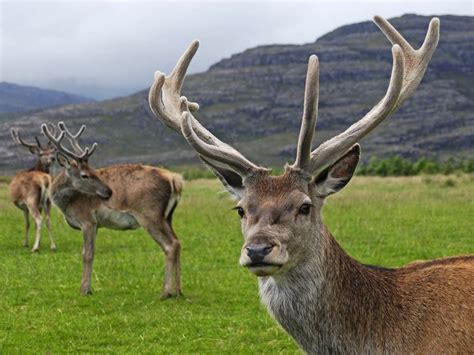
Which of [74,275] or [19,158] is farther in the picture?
[19,158]

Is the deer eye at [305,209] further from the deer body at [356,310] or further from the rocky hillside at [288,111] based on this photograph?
the rocky hillside at [288,111]

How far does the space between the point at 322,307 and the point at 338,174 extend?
891 millimetres

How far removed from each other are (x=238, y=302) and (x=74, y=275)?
369 centimetres

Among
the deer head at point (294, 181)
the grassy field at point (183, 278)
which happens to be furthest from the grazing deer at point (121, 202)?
the deer head at point (294, 181)

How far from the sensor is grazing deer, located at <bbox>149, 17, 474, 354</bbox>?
4867mm

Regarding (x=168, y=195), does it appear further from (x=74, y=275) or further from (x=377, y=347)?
(x=377, y=347)

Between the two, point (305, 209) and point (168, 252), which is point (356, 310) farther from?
point (168, 252)

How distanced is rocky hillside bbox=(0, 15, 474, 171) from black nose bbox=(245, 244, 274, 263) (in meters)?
116

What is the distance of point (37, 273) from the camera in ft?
43.4

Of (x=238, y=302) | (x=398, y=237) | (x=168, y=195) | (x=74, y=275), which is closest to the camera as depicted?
(x=238, y=302)

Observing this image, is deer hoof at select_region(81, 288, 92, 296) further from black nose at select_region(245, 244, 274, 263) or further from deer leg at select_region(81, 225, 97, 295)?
black nose at select_region(245, 244, 274, 263)

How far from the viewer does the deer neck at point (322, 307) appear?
4926 millimetres

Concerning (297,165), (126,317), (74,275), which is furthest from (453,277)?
(74,275)

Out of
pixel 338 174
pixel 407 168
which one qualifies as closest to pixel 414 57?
pixel 338 174
